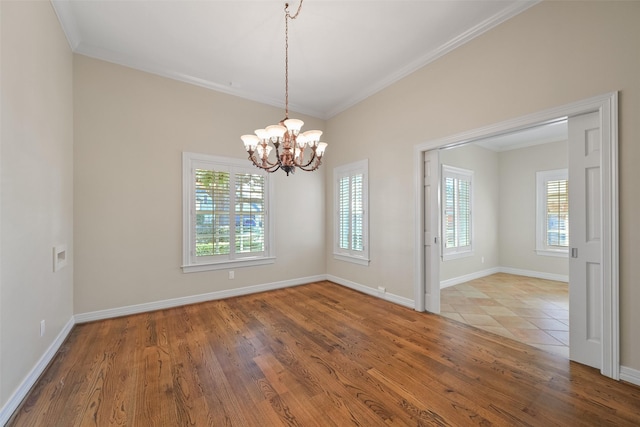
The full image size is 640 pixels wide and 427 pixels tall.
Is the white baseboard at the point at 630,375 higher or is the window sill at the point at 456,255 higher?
the window sill at the point at 456,255

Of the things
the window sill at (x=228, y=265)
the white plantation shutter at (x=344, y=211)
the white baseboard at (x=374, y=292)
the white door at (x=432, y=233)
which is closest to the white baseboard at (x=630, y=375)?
the white door at (x=432, y=233)

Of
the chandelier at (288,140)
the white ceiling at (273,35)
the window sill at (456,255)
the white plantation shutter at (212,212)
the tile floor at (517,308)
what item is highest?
the white ceiling at (273,35)

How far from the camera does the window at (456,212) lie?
17.0 ft

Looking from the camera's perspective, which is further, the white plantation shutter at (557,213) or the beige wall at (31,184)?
the white plantation shutter at (557,213)

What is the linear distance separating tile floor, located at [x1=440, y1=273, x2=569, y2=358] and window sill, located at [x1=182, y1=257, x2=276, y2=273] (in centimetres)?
299


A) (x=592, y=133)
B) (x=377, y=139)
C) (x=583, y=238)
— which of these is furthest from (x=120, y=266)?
(x=592, y=133)

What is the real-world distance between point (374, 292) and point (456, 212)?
2.61 metres

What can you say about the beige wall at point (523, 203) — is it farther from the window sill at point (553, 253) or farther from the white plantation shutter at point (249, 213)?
the white plantation shutter at point (249, 213)

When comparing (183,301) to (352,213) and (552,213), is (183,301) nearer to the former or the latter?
(352,213)

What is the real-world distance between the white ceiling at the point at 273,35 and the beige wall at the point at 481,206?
103 inches

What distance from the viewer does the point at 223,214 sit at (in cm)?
420

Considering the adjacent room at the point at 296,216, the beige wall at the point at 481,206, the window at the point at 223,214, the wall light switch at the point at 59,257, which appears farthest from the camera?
the beige wall at the point at 481,206

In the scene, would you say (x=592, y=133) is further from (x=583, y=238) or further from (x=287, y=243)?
(x=287, y=243)

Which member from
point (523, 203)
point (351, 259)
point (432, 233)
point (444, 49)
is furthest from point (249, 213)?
point (523, 203)
